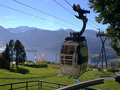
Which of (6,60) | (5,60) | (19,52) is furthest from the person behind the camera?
(19,52)

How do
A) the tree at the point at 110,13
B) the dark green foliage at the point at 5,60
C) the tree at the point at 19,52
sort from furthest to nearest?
the tree at the point at 19,52
the dark green foliage at the point at 5,60
the tree at the point at 110,13

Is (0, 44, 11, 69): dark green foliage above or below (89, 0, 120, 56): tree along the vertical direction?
below

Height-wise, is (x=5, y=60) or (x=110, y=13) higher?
(x=110, y=13)

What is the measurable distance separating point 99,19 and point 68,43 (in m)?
5.05

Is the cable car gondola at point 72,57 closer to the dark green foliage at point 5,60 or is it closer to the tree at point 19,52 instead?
the dark green foliage at point 5,60

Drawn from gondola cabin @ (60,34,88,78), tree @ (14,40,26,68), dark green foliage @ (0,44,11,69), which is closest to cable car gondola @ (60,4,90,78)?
gondola cabin @ (60,34,88,78)

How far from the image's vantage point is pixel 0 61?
137 ft

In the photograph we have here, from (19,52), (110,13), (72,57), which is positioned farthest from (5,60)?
(110,13)

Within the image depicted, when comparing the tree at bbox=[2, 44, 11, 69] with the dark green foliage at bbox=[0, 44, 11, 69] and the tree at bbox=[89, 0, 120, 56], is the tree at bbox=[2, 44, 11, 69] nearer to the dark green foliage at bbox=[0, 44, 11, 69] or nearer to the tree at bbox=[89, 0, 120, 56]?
the dark green foliage at bbox=[0, 44, 11, 69]

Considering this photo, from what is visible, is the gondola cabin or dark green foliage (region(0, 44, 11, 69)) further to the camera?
dark green foliage (region(0, 44, 11, 69))

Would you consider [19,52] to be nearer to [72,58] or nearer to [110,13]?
[72,58]

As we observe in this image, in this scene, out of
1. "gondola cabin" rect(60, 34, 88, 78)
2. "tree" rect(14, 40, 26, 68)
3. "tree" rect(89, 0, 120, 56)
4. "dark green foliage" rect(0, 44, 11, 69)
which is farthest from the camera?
"tree" rect(14, 40, 26, 68)

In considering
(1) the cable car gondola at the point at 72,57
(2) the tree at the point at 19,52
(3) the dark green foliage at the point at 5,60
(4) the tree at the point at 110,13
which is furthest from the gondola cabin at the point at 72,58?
(2) the tree at the point at 19,52

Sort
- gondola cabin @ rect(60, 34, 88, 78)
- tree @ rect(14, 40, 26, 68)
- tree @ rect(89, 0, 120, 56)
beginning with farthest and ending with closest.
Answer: tree @ rect(14, 40, 26, 68), gondola cabin @ rect(60, 34, 88, 78), tree @ rect(89, 0, 120, 56)
